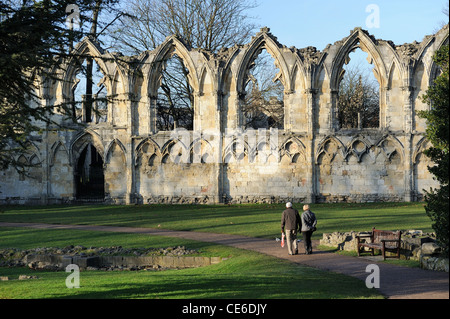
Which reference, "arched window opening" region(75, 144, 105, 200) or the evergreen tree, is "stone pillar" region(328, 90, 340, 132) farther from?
the evergreen tree

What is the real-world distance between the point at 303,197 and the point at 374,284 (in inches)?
742

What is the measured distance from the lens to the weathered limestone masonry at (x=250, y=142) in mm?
29266

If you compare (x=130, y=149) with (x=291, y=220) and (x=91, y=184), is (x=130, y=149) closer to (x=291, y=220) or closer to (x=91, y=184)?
(x=91, y=184)

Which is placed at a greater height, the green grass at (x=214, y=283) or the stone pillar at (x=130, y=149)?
the stone pillar at (x=130, y=149)

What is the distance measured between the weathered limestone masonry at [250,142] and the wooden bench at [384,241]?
14132mm

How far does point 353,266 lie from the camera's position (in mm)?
13273

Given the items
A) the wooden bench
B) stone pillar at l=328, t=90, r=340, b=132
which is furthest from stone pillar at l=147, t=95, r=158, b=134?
the wooden bench

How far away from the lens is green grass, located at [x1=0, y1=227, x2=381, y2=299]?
1020cm

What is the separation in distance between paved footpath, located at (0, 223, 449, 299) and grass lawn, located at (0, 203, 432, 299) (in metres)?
0.49

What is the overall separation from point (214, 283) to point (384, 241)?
489 centimetres

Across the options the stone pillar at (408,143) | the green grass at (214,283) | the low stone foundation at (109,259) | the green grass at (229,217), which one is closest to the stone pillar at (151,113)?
the green grass at (229,217)

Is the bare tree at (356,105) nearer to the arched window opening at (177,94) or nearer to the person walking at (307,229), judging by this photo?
the arched window opening at (177,94)

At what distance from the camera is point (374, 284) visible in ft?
35.5

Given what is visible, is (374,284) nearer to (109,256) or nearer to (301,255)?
(301,255)
